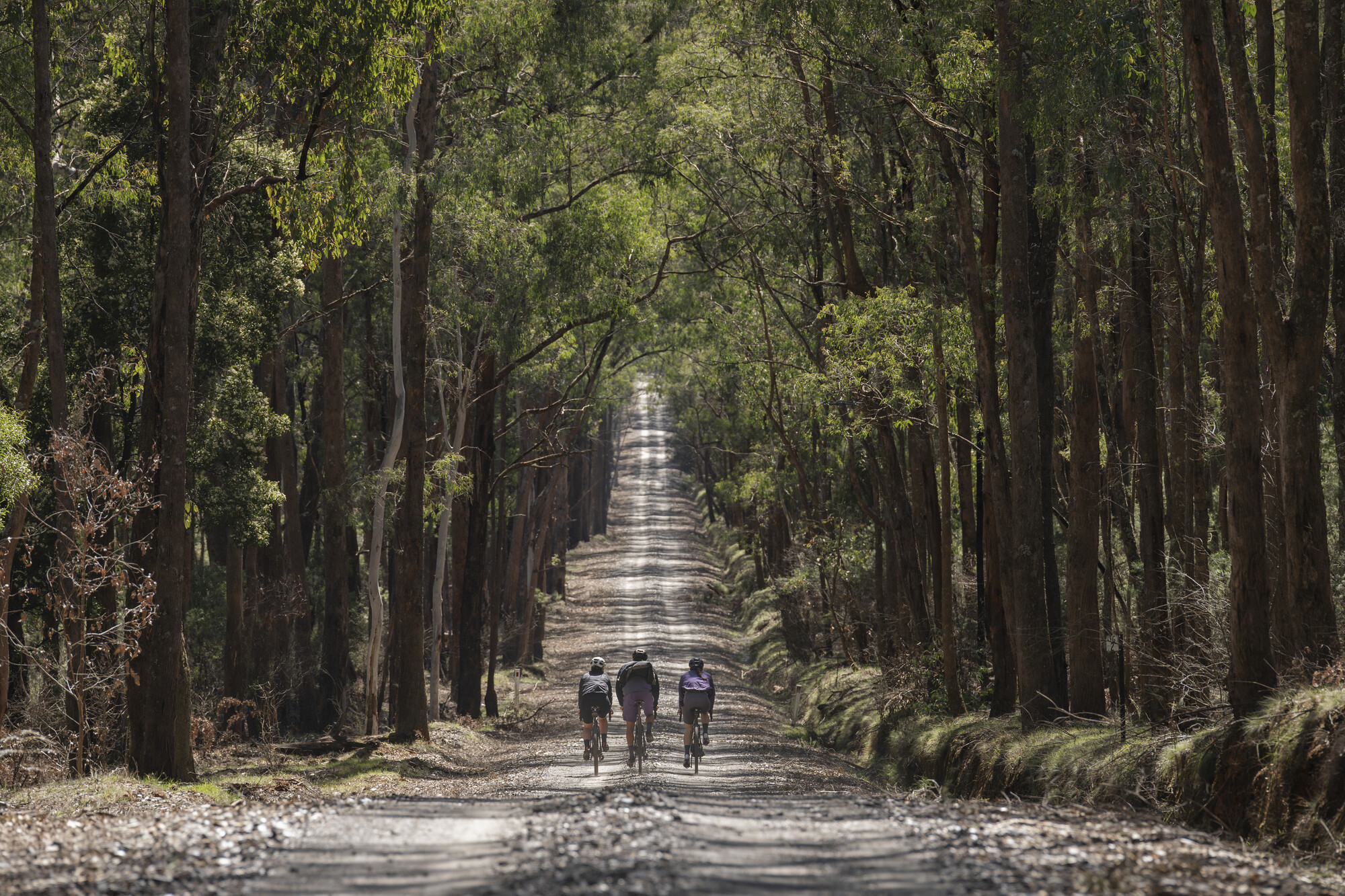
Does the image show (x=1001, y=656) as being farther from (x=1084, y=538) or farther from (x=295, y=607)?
(x=295, y=607)

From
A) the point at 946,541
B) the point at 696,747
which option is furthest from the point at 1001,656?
the point at 696,747

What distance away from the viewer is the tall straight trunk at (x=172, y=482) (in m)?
12.8

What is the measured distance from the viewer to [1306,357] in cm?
1059

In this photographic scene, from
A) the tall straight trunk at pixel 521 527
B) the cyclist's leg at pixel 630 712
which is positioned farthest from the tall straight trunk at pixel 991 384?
the tall straight trunk at pixel 521 527

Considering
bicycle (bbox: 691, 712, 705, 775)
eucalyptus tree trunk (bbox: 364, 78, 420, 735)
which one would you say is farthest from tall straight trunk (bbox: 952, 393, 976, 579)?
eucalyptus tree trunk (bbox: 364, 78, 420, 735)

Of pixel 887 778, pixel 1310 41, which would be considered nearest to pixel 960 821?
pixel 1310 41

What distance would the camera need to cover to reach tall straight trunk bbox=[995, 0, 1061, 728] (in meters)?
15.3

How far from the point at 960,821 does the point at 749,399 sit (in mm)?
24336

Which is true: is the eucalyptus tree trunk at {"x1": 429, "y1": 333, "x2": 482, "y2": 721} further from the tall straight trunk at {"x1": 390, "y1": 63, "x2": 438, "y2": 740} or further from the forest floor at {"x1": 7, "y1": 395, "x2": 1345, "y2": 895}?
the forest floor at {"x1": 7, "y1": 395, "x2": 1345, "y2": 895}

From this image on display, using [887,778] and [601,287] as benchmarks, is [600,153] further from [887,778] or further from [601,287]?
[887,778]

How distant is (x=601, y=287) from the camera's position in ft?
81.1

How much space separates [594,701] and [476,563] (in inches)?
393

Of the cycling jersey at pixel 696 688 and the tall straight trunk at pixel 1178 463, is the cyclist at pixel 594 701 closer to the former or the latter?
the cycling jersey at pixel 696 688

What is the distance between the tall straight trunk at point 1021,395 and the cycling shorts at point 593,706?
586cm
